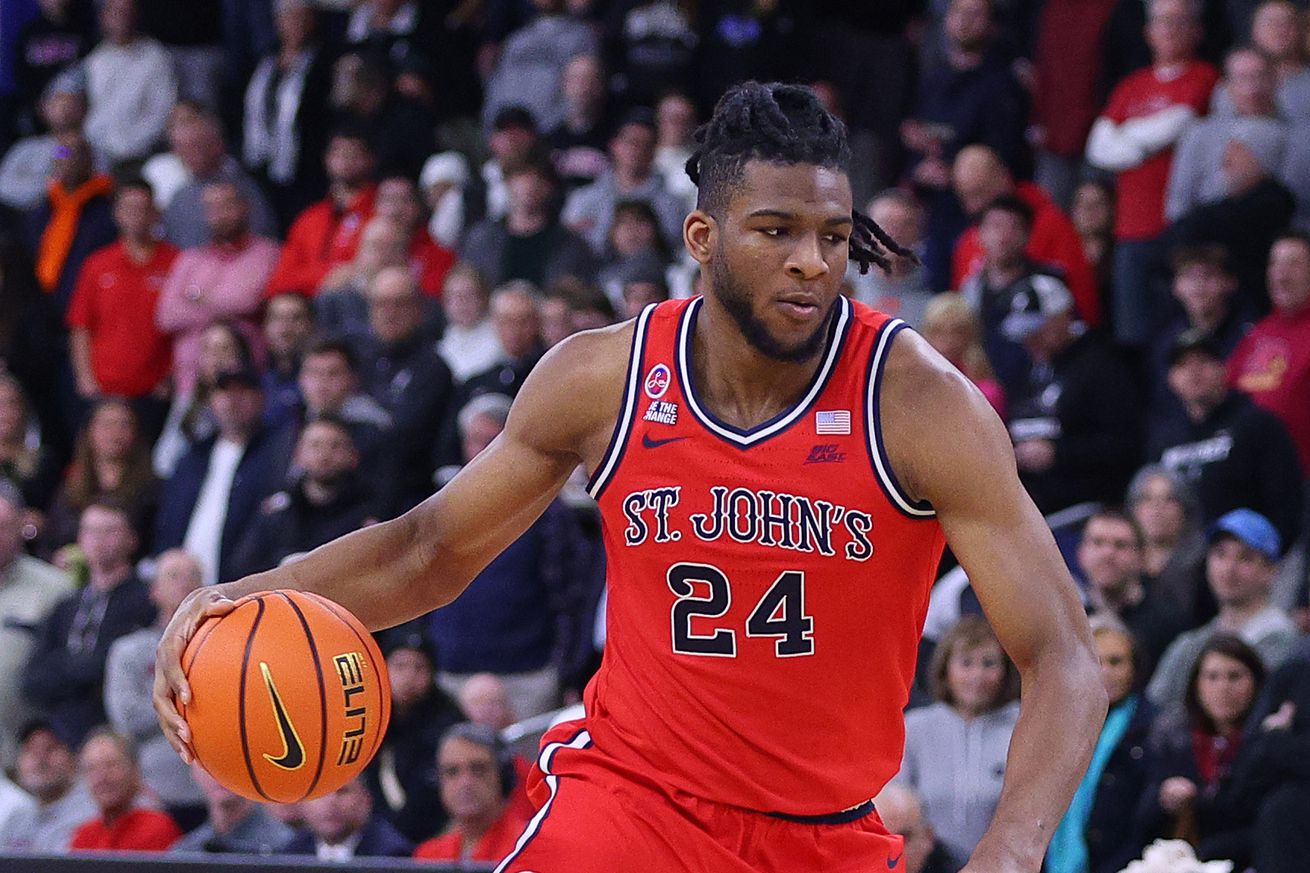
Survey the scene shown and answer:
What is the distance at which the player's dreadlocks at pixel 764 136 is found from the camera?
3.98 metres

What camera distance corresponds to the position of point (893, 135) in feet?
39.0

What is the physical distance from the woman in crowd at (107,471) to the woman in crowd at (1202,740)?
219 inches

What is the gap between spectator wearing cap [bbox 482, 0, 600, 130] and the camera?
12.2 meters

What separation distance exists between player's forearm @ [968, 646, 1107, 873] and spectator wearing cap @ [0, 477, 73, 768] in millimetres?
7042

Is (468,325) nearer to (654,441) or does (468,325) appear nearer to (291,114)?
(291,114)

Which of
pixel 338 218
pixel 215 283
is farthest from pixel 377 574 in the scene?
pixel 338 218

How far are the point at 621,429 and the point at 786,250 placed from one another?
1.74 feet

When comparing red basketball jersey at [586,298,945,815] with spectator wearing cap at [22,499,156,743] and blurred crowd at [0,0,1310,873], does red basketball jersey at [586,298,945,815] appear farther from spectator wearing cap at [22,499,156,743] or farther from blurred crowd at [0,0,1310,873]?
spectator wearing cap at [22,499,156,743]

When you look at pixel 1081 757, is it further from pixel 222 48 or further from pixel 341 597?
pixel 222 48

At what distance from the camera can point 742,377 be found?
416 centimetres

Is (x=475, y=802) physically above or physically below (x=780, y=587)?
below

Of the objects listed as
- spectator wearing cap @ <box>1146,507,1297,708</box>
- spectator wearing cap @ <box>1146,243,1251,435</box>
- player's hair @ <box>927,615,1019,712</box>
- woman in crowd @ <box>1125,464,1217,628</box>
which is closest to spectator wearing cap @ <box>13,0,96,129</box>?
spectator wearing cap @ <box>1146,243,1251,435</box>

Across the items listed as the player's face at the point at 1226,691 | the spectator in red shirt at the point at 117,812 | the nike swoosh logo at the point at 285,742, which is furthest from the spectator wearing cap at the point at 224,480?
the nike swoosh logo at the point at 285,742

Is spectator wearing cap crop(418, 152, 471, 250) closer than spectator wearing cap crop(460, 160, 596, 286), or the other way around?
spectator wearing cap crop(460, 160, 596, 286)
